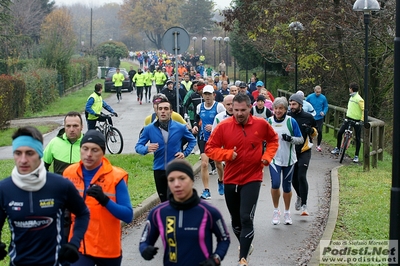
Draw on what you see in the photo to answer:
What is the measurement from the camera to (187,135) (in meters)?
9.45

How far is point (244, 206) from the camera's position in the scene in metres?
7.93

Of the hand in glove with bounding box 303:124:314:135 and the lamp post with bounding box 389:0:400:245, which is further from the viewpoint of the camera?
the hand in glove with bounding box 303:124:314:135

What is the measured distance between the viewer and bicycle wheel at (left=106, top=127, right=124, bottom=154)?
18812 mm

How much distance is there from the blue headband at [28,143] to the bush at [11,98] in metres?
22.9

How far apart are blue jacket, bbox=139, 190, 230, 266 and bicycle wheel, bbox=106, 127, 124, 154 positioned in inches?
546

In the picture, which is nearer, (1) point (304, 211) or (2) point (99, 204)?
(2) point (99, 204)

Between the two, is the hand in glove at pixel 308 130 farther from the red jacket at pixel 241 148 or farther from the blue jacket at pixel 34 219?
the blue jacket at pixel 34 219

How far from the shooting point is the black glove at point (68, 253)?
4.76 m

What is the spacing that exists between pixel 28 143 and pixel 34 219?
505 mm

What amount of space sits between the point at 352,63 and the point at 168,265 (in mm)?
23322

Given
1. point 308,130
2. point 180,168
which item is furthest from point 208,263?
point 308,130

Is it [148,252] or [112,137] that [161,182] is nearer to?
[148,252]

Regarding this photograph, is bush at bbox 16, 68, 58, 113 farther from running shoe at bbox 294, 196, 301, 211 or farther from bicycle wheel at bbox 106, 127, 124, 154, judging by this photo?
running shoe at bbox 294, 196, 301, 211

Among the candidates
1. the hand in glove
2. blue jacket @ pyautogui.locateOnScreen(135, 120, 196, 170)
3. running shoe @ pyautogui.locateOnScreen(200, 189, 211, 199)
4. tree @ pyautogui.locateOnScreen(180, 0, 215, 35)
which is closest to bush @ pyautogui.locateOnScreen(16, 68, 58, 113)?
running shoe @ pyautogui.locateOnScreen(200, 189, 211, 199)
